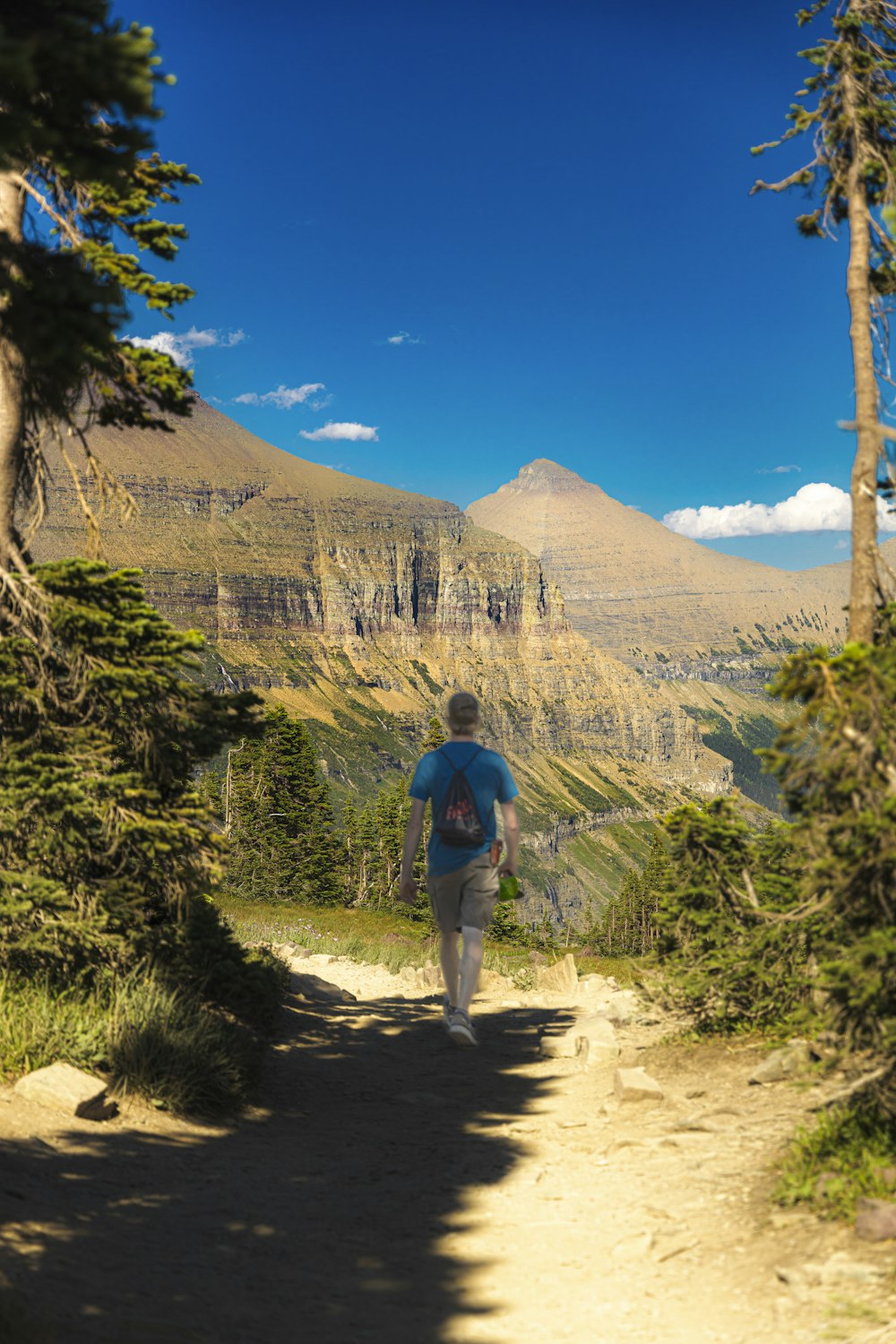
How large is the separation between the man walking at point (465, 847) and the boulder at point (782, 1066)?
2464 millimetres

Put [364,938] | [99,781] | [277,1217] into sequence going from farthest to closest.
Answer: [364,938]
[99,781]
[277,1217]

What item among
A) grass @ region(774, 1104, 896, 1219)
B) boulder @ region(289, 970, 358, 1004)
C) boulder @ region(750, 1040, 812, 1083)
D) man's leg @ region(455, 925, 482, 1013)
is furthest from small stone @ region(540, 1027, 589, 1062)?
grass @ region(774, 1104, 896, 1219)

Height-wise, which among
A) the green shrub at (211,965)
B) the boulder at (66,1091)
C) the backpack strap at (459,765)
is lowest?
the boulder at (66,1091)

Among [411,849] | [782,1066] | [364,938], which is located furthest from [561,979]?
[364,938]

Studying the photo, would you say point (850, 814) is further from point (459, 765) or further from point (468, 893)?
point (468, 893)

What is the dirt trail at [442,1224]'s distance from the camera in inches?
171

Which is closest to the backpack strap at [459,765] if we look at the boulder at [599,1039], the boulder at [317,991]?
the boulder at [599,1039]

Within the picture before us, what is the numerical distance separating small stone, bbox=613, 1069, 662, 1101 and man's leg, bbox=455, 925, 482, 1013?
155 cm

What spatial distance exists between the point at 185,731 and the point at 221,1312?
15.3 feet

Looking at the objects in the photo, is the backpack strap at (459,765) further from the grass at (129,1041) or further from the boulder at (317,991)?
the boulder at (317,991)

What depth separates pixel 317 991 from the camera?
571 inches

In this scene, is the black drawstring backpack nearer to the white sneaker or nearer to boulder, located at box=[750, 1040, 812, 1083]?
the white sneaker

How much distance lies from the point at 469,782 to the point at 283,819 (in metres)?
60.3

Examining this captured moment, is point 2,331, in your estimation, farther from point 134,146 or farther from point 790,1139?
point 790,1139
